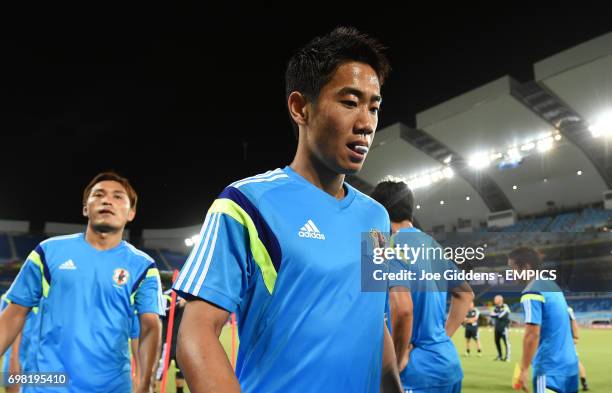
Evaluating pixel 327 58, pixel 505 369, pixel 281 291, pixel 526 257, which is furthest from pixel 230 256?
pixel 505 369

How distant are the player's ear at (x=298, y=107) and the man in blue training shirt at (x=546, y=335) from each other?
3774mm

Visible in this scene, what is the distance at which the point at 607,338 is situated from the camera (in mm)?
20078

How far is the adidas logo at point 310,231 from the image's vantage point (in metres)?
1.51

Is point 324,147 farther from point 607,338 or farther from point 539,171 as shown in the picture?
point 539,171

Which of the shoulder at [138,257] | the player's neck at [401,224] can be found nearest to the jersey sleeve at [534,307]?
the player's neck at [401,224]

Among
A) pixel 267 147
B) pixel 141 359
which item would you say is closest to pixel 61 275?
pixel 141 359

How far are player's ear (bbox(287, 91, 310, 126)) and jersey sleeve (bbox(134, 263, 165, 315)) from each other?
2.55 meters

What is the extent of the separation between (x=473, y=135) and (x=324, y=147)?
29524mm

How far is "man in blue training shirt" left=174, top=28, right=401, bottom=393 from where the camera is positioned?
4.38 feet

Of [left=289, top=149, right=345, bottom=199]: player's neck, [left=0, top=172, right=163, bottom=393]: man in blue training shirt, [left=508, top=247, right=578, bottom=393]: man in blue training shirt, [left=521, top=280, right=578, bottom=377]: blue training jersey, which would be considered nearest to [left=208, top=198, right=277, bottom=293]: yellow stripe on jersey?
[left=289, top=149, right=345, bottom=199]: player's neck

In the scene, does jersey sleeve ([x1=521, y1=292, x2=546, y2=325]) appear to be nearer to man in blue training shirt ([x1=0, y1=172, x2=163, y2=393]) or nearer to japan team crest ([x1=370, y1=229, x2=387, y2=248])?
man in blue training shirt ([x1=0, y1=172, x2=163, y2=393])

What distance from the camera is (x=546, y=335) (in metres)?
5.05

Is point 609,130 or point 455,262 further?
point 609,130

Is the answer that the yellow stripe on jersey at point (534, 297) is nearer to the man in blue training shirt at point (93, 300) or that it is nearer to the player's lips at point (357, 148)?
the man in blue training shirt at point (93, 300)
